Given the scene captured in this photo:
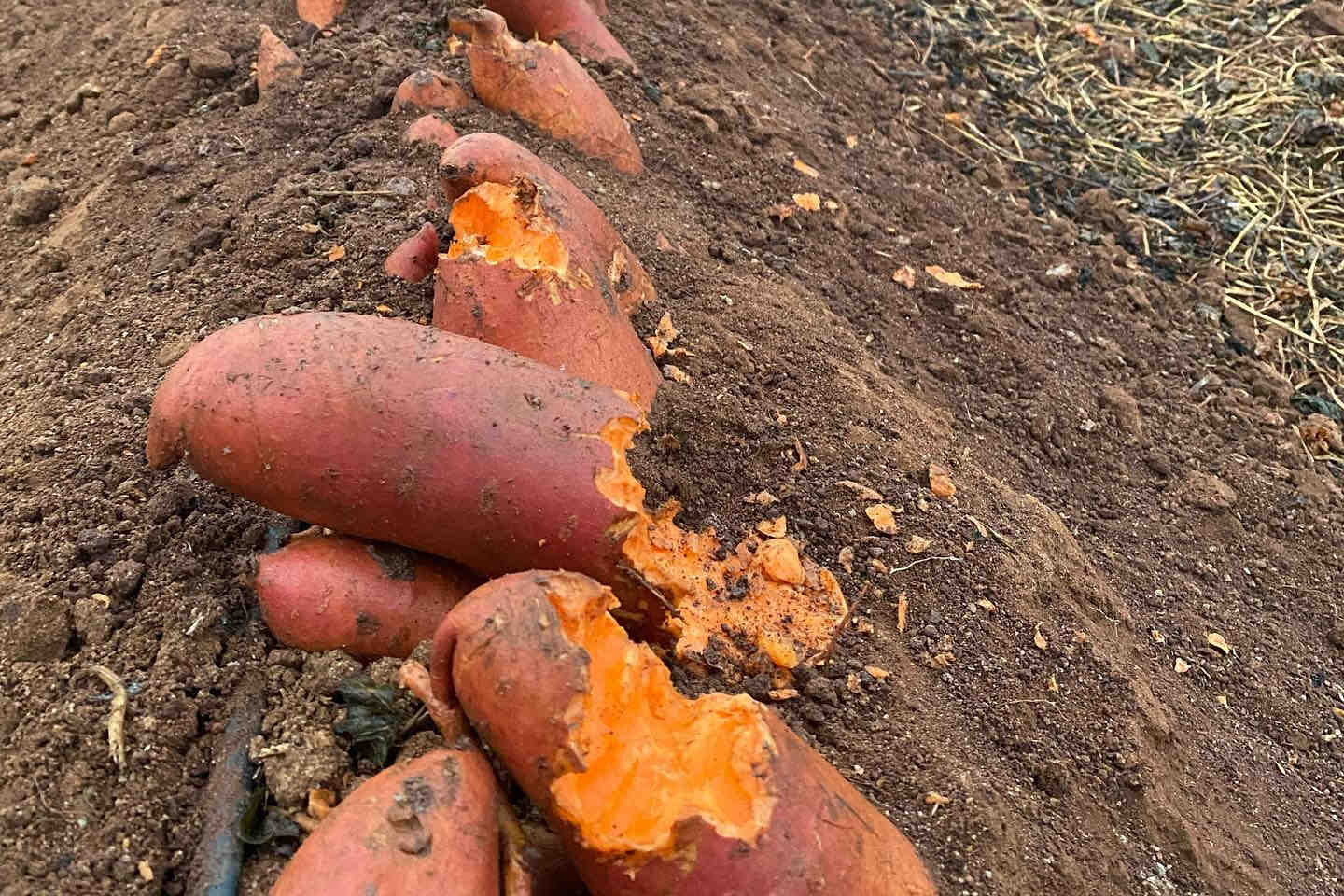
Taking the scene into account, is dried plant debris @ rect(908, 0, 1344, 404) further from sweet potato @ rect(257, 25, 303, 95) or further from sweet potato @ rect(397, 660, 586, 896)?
sweet potato @ rect(397, 660, 586, 896)

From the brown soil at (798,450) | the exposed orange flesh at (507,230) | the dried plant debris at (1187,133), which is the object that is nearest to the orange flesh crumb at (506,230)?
the exposed orange flesh at (507,230)

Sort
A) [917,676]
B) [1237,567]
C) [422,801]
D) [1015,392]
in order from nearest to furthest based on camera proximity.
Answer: [422,801] < [917,676] < [1237,567] < [1015,392]

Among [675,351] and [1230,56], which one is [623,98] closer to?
[675,351]

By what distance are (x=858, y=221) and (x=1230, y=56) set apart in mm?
2375

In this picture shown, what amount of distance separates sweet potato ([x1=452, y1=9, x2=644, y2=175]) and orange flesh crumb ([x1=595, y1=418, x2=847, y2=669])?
4.29 ft

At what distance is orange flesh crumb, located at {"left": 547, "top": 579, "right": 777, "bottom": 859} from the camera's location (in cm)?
143

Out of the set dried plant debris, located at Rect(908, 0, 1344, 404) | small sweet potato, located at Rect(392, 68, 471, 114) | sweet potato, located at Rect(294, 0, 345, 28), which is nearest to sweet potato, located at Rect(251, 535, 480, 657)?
small sweet potato, located at Rect(392, 68, 471, 114)

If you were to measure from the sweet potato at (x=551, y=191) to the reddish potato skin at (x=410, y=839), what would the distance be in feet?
3.61

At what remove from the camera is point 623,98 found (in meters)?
3.23

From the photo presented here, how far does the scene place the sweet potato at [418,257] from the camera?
2.30m

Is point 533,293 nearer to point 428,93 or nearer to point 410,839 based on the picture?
point 410,839

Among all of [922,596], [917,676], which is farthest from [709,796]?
[922,596]

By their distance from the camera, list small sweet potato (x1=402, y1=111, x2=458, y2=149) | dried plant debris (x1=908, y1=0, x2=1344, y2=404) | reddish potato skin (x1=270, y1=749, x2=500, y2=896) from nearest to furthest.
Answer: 1. reddish potato skin (x1=270, y1=749, x2=500, y2=896)
2. small sweet potato (x1=402, y1=111, x2=458, y2=149)
3. dried plant debris (x1=908, y1=0, x2=1344, y2=404)

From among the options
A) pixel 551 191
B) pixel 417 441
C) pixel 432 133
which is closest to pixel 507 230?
pixel 551 191
